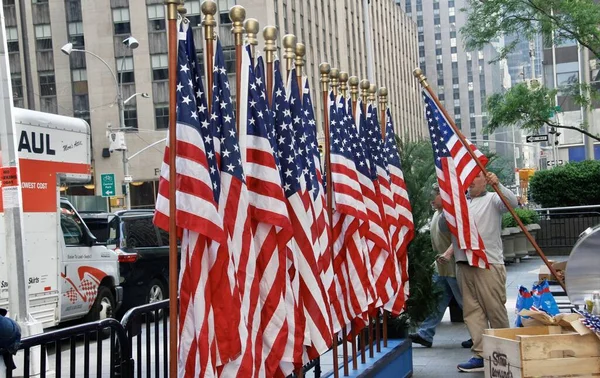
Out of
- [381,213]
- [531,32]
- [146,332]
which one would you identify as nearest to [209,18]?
[146,332]

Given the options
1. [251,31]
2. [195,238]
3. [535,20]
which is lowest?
[195,238]

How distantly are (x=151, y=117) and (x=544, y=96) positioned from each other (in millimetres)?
40391

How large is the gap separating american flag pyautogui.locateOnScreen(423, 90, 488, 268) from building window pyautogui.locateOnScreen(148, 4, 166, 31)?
179 ft

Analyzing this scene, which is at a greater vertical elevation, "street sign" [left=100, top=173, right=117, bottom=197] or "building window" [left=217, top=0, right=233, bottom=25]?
"building window" [left=217, top=0, right=233, bottom=25]

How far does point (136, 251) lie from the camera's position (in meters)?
17.9

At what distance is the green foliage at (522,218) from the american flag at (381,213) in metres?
14.2

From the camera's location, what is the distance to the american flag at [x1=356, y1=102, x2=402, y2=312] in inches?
307

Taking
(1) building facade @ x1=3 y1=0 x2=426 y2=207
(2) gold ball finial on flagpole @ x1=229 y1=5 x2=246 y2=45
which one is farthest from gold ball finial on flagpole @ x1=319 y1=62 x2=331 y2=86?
(1) building facade @ x1=3 y1=0 x2=426 y2=207

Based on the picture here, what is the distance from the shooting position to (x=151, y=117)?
197ft

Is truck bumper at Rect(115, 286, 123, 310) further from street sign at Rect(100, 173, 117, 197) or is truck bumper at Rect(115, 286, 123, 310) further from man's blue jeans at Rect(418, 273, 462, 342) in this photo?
street sign at Rect(100, 173, 117, 197)

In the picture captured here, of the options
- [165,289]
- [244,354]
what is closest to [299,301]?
[244,354]

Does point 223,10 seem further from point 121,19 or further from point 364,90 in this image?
point 364,90

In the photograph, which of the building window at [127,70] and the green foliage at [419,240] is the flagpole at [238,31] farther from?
the building window at [127,70]

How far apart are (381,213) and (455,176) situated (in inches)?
30.9
